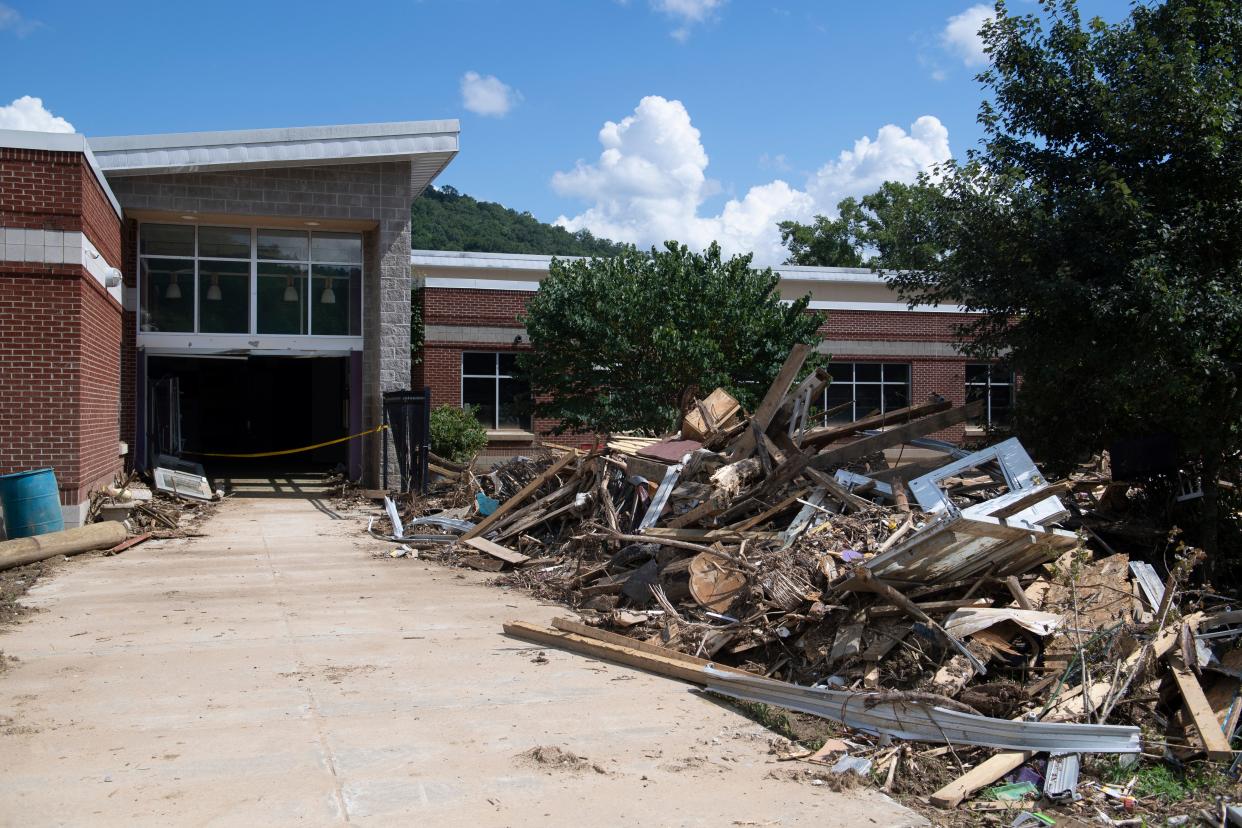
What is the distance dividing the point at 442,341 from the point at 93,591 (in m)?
15.5

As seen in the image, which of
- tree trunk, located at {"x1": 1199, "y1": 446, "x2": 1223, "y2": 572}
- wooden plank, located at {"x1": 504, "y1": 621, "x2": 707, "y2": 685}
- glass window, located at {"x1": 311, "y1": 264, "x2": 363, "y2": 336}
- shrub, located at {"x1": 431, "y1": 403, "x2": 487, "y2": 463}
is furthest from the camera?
shrub, located at {"x1": 431, "y1": 403, "x2": 487, "y2": 463}

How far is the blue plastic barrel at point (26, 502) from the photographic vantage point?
1242 cm

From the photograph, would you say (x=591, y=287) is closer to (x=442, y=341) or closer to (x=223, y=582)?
(x=442, y=341)

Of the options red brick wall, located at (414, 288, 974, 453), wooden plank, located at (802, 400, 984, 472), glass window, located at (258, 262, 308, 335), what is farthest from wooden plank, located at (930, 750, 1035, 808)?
red brick wall, located at (414, 288, 974, 453)

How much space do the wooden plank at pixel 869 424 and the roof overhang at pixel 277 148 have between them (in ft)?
35.8

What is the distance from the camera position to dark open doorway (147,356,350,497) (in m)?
28.3

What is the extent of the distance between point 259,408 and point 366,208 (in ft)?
51.8

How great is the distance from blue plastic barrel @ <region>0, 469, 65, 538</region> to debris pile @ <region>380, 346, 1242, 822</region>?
19.5 feet

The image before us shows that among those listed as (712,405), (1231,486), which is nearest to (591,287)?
(712,405)

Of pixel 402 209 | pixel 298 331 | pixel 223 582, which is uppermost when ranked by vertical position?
pixel 402 209

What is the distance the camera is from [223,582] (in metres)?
11.3

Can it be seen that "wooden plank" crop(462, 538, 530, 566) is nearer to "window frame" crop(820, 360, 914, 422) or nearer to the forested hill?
"window frame" crop(820, 360, 914, 422)

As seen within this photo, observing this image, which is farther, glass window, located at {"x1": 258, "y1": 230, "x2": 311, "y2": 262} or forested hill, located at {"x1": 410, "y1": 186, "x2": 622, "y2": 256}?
forested hill, located at {"x1": 410, "y1": 186, "x2": 622, "y2": 256}

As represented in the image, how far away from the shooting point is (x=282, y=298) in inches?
803
